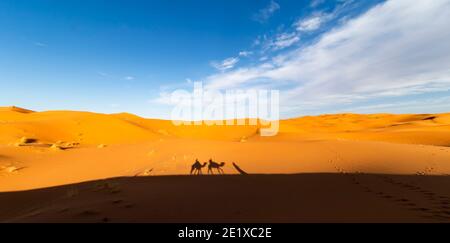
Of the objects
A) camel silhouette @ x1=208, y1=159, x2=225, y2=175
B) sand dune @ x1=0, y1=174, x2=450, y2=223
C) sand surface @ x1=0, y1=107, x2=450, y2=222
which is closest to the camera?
sand dune @ x1=0, y1=174, x2=450, y2=223

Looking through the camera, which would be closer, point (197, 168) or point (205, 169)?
point (205, 169)

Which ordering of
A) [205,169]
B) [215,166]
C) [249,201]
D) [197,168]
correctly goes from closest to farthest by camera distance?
[249,201]
[205,169]
[197,168]
[215,166]

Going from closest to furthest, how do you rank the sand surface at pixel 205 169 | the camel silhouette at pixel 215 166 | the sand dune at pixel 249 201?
the sand dune at pixel 249 201 → the sand surface at pixel 205 169 → the camel silhouette at pixel 215 166

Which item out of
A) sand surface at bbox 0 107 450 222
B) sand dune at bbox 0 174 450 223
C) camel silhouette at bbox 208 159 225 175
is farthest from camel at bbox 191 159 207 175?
sand dune at bbox 0 174 450 223

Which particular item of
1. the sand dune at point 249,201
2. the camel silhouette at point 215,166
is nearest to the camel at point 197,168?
the camel silhouette at point 215,166

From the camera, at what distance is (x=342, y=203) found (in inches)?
199

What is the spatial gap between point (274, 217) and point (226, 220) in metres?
0.79

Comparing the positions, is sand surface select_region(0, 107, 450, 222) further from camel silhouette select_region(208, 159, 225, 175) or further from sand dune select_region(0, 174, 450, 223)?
camel silhouette select_region(208, 159, 225, 175)

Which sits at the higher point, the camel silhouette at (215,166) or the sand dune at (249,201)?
the camel silhouette at (215,166)

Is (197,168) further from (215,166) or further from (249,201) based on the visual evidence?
(249,201)

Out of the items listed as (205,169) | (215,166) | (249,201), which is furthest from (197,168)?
(249,201)

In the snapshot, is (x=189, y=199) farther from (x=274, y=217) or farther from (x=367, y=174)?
(x=367, y=174)

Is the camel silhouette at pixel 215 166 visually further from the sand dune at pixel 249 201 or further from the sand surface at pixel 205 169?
the sand dune at pixel 249 201
